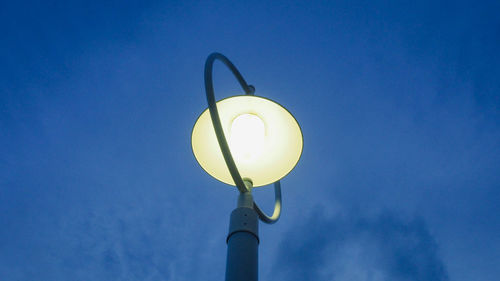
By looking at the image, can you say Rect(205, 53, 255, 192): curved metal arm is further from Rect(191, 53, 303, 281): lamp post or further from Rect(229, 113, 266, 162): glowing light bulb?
Rect(229, 113, 266, 162): glowing light bulb

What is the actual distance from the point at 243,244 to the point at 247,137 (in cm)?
130

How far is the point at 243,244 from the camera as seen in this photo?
2615 millimetres

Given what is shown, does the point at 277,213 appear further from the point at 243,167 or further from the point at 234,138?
the point at 234,138

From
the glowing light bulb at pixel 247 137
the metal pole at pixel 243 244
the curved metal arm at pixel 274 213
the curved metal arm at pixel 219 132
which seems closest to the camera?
the metal pole at pixel 243 244

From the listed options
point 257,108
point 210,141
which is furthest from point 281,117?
point 210,141

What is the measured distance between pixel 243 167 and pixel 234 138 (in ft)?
1.03

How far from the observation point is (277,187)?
4.08 m

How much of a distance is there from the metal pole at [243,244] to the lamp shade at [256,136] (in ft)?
2.31

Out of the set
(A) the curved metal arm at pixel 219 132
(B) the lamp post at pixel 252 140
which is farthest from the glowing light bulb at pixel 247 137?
(A) the curved metal arm at pixel 219 132

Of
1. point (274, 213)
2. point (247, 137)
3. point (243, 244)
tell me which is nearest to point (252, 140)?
point (247, 137)

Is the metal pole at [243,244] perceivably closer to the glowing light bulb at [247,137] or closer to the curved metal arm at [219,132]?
the curved metal arm at [219,132]

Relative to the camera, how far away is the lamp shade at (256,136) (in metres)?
3.66

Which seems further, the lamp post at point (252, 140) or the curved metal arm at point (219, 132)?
the lamp post at point (252, 140)

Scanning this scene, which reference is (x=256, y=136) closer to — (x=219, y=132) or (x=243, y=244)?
(x=219, y=132)
